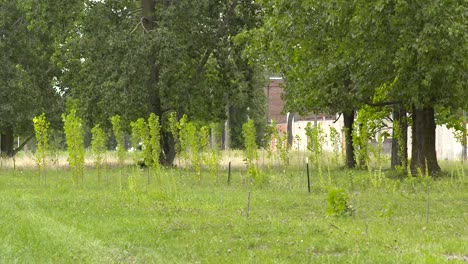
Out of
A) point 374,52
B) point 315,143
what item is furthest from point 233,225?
point 315,143

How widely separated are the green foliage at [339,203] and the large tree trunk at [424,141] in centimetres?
1272

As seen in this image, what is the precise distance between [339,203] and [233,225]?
2.26m

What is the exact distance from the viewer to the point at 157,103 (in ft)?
126

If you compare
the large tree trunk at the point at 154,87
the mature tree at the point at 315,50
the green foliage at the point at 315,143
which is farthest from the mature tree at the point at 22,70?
the mature tree at the point at 315,50

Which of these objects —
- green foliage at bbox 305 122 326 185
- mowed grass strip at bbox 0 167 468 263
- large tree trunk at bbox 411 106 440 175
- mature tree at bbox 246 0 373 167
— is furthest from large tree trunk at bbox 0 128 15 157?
large tree trunk at bbox 411 106 440 175

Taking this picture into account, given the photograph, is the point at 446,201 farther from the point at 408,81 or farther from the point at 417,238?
the point at 417,238

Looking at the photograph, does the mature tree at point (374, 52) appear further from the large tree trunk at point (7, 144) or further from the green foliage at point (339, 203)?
the large tree trunk at point (7, 144)

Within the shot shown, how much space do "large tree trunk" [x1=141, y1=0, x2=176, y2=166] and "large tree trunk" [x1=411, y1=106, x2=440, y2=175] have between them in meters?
11.9

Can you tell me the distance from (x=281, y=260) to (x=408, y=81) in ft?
46.3

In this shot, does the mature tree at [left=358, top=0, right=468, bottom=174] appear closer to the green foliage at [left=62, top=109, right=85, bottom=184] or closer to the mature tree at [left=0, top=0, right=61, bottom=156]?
the green foliage at [left=62, top=109, right=85, bottom=184]

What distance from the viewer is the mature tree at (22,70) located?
40812mm

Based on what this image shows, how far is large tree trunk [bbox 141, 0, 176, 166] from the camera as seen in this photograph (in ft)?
122

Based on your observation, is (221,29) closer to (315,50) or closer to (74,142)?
(74,142)

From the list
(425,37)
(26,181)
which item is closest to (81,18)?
(26,181)
